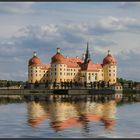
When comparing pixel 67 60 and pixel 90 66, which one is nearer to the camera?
pixel 90 66

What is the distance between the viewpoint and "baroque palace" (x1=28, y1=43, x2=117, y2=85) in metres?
78.9

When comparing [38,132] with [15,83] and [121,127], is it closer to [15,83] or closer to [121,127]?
[121,127]

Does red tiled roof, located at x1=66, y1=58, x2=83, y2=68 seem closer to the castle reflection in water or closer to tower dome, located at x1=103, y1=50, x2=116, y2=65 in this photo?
tower dome, located at x1=103, y1=50, x2=116, y2=65

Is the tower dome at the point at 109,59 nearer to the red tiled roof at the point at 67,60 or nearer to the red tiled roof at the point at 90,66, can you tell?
the red tiled roof at the point at 90,66

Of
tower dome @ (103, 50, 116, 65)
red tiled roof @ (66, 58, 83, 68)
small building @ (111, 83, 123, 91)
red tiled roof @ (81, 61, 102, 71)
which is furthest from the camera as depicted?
tower dome @ (103, 50, 116, 65)

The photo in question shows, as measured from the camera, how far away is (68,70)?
8012cm

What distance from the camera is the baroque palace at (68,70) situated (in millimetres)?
78875

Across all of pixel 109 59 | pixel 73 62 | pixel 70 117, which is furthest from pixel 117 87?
pixel 70 117

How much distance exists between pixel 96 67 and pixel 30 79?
11322 millimetres

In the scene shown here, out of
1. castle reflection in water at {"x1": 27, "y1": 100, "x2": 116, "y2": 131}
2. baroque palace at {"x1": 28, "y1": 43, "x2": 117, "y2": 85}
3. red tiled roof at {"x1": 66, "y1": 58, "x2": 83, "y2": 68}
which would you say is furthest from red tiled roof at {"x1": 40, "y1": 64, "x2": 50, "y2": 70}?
castle reflection in water at {"x1": 27, "y1": 100, "x2": 116, "y2": 131}

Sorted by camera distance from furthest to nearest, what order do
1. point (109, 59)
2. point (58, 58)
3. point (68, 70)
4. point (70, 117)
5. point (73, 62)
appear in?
point (73, 62) → point (109, 59) → point (68, 70) → point (58, 58) → point (70, 117)

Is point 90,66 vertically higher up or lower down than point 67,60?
lower down

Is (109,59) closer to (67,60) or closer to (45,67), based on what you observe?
(67,60)

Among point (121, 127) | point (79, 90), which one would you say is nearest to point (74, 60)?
point (79, 90)
